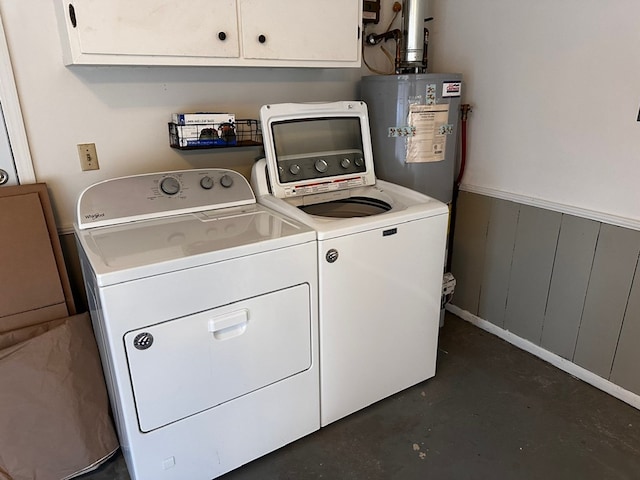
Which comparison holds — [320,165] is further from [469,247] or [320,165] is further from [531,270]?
[531,270]

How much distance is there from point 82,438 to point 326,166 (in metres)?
1.52

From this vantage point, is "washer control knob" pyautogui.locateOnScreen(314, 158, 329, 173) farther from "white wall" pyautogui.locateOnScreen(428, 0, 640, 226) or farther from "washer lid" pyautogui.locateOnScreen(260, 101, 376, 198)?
"white wall" pyautogui.locateOnScreen(428, 0, 640, 226)

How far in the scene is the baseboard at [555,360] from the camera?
Result: 2.11 metres

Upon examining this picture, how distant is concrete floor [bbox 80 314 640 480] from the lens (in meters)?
1.76

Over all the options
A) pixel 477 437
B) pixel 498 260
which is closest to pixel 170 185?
pixel 477 437

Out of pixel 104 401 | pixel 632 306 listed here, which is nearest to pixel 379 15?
pixel 632 306

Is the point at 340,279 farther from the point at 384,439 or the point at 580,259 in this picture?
the point at 580,259

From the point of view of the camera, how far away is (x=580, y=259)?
2.16 m

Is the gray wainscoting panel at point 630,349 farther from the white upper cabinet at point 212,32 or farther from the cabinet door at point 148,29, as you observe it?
the cabinet door at point 148,29

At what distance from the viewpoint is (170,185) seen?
1.90m

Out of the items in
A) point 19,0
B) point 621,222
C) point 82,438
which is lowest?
point 82,438

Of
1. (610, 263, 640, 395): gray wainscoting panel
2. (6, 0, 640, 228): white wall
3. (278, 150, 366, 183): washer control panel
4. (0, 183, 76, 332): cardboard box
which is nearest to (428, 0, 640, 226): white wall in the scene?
(6, 0, 640, 228): white wall

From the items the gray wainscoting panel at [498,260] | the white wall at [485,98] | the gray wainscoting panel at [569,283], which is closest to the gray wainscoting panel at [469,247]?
the gray wainscoting panel at [498,260]

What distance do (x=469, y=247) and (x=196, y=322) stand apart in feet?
5.92
